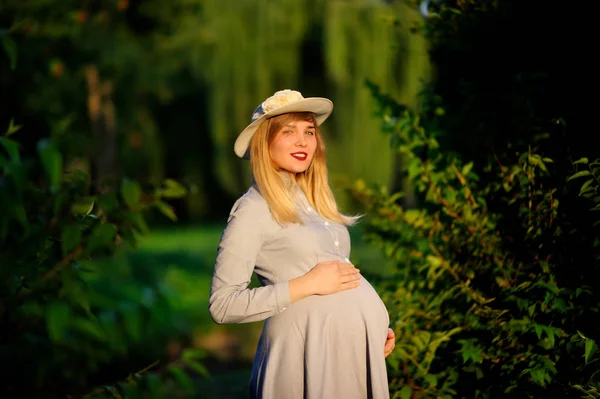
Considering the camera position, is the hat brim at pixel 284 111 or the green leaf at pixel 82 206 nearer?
the green leaf at pixel 82 206

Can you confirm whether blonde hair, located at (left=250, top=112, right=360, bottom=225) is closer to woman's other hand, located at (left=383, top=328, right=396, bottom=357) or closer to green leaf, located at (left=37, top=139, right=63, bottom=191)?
woman's other hand, located at (left=383, top=328, right=396, bottom=357)

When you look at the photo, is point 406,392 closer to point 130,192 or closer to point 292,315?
point 292,315

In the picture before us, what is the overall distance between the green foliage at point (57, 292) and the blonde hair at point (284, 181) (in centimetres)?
58

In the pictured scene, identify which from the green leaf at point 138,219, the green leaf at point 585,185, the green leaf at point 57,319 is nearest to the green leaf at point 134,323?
the green leaf at point 57,319

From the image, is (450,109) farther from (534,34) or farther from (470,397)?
(470,397)

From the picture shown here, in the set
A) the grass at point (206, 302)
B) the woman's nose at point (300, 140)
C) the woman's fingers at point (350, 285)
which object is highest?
the woman's nose at point (300, 140)

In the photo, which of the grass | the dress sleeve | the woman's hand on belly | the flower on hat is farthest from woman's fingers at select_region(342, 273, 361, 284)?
the flower on hat

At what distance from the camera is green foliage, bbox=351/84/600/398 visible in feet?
10.5

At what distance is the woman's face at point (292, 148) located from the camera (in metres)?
2.92

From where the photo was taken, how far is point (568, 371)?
324cm

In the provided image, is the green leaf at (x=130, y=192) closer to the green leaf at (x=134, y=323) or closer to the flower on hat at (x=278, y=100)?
the green leaf at (x=134, y=323)

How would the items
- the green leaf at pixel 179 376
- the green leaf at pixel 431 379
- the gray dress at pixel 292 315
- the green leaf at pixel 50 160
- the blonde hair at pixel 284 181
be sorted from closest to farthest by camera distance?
the green leaf at pixel 50 160
the green leaf at pixel 179 376
the gray dress at pixel 292 315
the blonde hair at pixel 284 181
the green leaf at pixel 431 379

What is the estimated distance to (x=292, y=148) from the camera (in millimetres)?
2924

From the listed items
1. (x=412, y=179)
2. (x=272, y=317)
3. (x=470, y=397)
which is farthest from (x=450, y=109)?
(x=272, y=317)
